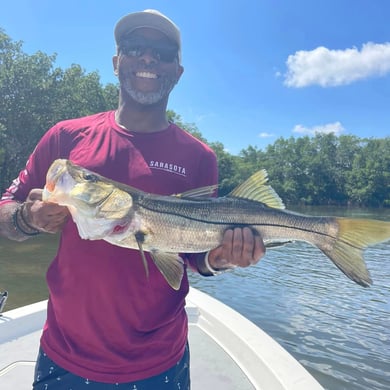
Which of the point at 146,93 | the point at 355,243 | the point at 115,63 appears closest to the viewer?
the point at 355,243

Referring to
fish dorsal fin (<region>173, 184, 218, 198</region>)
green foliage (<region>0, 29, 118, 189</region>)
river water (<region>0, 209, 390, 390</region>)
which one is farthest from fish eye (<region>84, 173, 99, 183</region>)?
green foliage (<region>0, 29, 118, 189</region>)

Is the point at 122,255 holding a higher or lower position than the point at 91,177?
lower

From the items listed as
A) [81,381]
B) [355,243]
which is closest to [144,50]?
[355,243]

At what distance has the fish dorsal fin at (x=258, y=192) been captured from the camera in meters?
2.63

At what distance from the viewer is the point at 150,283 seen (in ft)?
7.64

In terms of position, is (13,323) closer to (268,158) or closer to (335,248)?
(335,248)

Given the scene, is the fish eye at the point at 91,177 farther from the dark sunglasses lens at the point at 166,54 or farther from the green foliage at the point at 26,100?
the green foliage at the point at 26,100

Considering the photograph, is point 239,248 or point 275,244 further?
point 275,244

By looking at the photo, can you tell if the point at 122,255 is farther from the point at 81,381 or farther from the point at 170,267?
the point at 81,381

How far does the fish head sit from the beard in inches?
29.3

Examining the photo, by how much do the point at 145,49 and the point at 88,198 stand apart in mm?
1203

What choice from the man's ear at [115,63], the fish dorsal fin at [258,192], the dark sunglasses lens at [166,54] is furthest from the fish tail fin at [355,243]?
the man's ear at [115,63]

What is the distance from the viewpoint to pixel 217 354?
4.31 meters

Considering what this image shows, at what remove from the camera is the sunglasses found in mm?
2758
